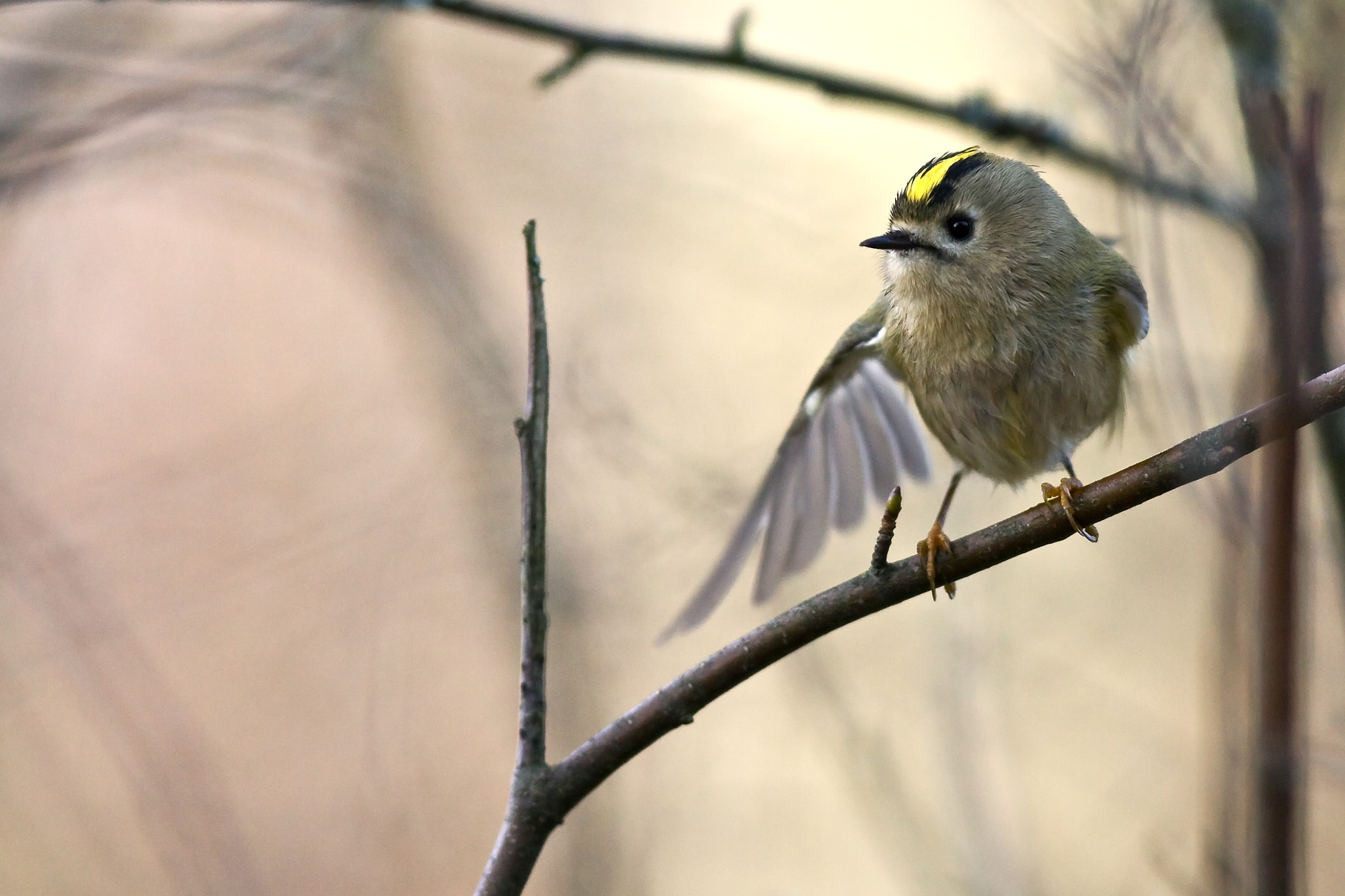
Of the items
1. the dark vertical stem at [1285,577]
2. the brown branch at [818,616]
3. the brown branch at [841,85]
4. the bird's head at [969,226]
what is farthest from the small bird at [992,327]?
the dark vertical stem at [1285,577]

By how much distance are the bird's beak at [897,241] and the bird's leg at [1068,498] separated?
42 centimetres

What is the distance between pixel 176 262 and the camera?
3445 millimetres

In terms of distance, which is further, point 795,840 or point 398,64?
point 795,840

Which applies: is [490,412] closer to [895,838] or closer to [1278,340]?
[895,838]

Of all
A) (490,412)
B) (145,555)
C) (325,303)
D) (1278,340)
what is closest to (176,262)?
(325,303)

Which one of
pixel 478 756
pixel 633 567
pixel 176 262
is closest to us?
pixel 633 567

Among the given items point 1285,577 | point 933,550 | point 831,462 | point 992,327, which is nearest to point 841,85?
point 992,327

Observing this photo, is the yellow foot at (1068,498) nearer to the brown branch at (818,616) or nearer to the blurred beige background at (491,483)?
the brown branch at (818,616)

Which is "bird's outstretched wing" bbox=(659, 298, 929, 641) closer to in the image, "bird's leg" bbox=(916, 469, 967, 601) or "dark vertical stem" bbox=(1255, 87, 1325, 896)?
"bird's leg" bbox=(916, 469, 967, 601)

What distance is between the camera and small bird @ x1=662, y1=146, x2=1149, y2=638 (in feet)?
5.43

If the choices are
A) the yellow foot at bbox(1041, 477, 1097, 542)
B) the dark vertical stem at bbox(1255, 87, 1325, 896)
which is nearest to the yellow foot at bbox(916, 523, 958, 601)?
the yellow foot at bbox(1041, 477, 1097, 542)

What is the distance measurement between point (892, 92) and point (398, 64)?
145 centimetres

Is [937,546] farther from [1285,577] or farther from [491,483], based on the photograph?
[491,483]

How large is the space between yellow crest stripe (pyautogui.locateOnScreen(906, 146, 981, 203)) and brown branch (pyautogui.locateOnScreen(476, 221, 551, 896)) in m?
0.92
